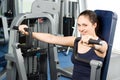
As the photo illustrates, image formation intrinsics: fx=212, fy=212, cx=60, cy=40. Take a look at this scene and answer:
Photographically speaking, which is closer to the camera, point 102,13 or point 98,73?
point 98,73

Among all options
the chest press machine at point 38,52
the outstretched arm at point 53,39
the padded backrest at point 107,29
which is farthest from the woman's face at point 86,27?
the chest press machine at point 38,52

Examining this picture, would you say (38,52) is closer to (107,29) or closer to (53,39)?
(53,39)

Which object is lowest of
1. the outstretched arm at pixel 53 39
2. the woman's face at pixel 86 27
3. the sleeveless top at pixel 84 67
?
the sleeveless top at pixel 84 67

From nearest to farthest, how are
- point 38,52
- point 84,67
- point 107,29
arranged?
point 107,29 → point 84,67 → point 38,52

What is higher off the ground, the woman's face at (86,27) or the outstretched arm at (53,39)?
the woman's face at (86,27)

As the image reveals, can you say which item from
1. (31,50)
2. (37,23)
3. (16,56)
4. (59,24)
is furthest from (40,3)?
(59,24)

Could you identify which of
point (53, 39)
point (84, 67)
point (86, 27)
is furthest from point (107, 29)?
point (53, 39)

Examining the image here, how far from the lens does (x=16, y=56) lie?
235 centimetres

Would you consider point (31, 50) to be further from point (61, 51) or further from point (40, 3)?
point (61, 51)

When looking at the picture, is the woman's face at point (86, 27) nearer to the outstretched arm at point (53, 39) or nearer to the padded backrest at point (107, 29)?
the padded backrest at point (107, 29)

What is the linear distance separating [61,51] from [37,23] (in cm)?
235

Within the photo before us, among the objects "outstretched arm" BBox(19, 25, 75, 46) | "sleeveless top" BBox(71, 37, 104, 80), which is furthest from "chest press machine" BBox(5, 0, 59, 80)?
"sleeveless top" BBox(71, 37, 104, 80)

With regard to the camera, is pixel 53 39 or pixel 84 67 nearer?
pixel 84 67

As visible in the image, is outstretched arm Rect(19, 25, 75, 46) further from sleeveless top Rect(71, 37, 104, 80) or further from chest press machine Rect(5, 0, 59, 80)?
chest press machine Rect(5, 0, 59, 80)
